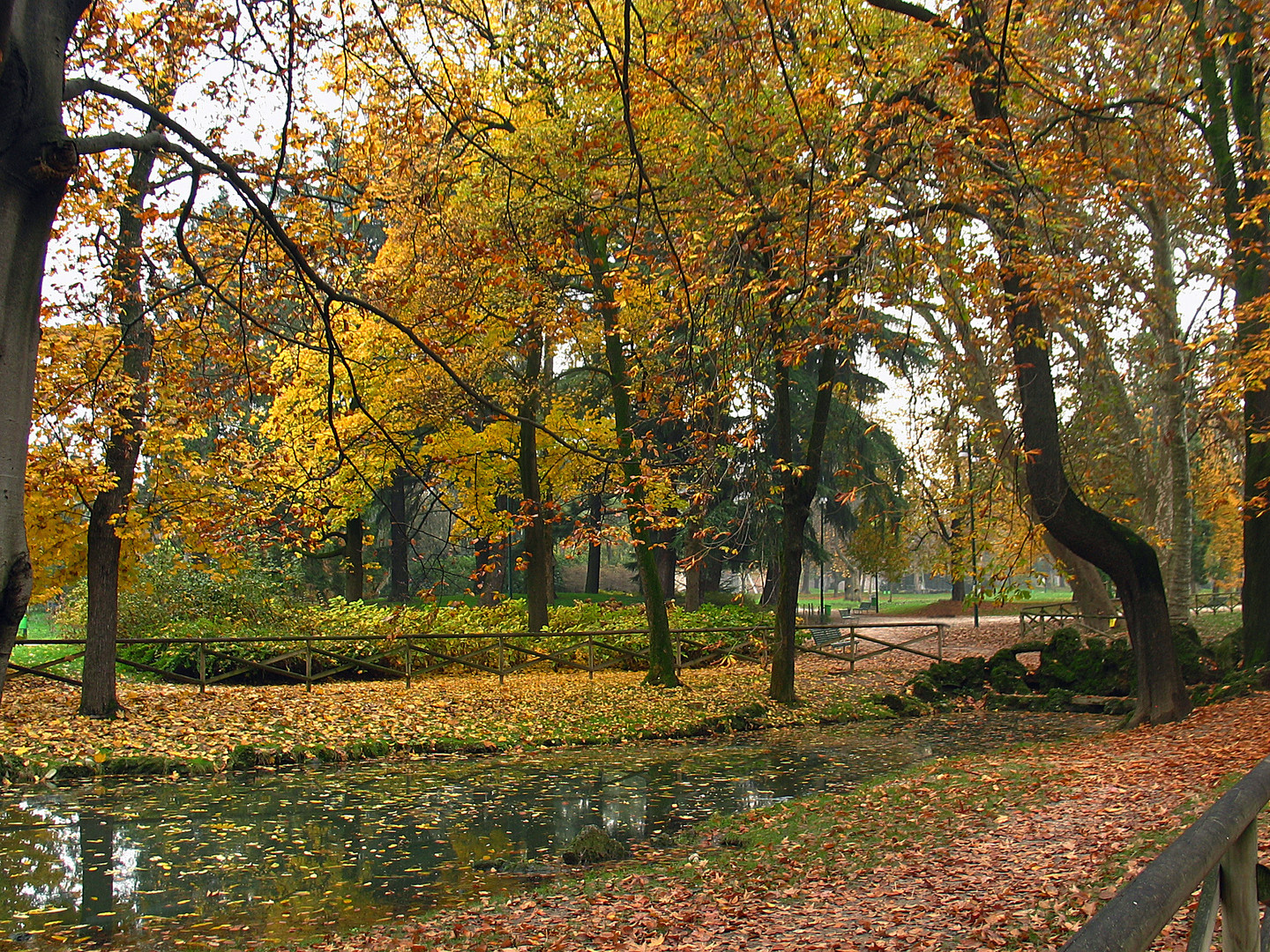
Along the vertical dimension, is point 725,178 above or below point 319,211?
above

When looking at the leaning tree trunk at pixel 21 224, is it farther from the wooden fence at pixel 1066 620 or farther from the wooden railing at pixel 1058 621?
the wooden railing at pixel 1058 621

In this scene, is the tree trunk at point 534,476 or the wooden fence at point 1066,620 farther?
the wooden fence at point 1066,620

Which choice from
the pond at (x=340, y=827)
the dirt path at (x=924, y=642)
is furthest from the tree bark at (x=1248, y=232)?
the dirt path at (x=924, y=642)

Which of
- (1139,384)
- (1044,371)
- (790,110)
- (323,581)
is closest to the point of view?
(1044,371)

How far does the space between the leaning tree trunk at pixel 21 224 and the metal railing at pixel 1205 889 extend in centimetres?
365

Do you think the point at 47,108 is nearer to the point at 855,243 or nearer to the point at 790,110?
the point at 855,243

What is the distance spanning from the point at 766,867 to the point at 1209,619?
103 feet

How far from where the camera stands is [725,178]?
14273 mm

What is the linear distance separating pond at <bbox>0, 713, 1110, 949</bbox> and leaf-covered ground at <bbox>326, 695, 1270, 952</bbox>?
3.05 ft

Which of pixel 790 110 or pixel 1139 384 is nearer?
pixel 790 110

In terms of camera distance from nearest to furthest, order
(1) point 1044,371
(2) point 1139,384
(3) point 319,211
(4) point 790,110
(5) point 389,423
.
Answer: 1. (3) point 319,211
2. (1) point 1044,371
3. (4) point 790,110
4. (5) point 389,423
5. (2) point 1139,384

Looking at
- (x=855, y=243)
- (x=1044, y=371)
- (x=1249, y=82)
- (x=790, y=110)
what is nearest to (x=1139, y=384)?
(x=1249, y=82)

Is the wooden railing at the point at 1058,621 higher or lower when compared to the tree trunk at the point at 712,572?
lower

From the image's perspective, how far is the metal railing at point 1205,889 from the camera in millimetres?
1450
